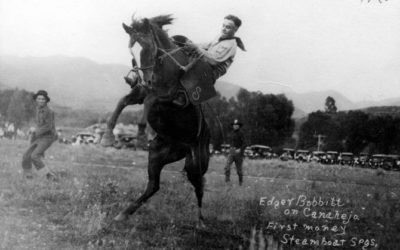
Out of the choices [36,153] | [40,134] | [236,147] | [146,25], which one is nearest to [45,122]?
[40,134]

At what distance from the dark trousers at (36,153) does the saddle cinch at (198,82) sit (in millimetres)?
4611

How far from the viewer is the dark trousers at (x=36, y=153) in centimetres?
962

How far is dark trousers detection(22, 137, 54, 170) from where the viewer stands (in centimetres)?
962

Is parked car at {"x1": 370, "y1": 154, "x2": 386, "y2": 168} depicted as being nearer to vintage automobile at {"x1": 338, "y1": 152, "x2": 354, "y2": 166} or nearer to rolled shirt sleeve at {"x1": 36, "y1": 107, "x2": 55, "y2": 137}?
vintage automobile at {"x1": 338, "y1": 152, "x2": 354, "y2": 166}

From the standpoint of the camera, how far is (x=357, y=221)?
823 cm

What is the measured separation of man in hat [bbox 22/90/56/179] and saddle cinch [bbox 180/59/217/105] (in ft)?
14.6

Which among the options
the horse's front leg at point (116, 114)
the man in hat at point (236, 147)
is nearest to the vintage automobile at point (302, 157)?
the man in hat at point (236, 147)

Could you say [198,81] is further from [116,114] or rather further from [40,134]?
[40,134]

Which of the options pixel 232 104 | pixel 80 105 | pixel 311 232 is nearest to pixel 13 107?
pixel 232 104

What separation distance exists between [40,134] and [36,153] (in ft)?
1.53

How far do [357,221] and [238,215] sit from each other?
7.50 feet

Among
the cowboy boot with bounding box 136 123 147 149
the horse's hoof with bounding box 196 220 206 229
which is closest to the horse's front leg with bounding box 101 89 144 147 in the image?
the cowboy boot with bounding box 136 123 147 149

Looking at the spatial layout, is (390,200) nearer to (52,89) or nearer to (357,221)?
(357,221)

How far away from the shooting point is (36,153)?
9.62 m
